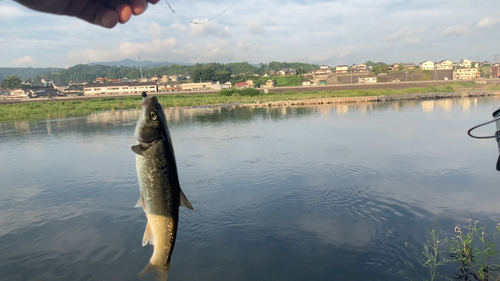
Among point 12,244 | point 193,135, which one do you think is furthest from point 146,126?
point 193,135

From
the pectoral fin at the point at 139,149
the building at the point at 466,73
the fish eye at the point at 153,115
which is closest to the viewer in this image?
the fish eye at the point at 153,115

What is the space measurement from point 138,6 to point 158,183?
100 cm

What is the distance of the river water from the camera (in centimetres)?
544

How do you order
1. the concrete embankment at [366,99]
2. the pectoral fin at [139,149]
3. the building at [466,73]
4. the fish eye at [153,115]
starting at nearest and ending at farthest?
the fish eye at [153,115]
the pectoral fin at [139,149]
the concrete embankment at [366,99]
the building at [466,73]

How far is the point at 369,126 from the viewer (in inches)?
728

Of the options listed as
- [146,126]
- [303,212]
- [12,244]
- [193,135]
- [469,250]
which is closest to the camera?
[146,126]

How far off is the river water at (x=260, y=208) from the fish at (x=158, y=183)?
3381 mm

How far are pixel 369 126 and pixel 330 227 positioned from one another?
43.8 ft

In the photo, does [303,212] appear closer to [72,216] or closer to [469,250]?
[469,250]

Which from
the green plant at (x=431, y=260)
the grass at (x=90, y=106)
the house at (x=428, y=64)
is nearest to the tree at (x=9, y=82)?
the grass at (x=90, y=106)

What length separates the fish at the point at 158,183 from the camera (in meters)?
1.82

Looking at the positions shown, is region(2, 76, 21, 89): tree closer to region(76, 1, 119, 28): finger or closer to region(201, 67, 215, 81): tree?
region(201, 67, 215, 81): tree

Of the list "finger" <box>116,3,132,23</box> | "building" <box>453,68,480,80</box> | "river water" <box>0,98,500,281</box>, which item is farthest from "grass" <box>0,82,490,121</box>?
"finger" <box>116,3,132,23</box>

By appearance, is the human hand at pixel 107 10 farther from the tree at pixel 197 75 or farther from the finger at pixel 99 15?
the tree at pixel 197 75
